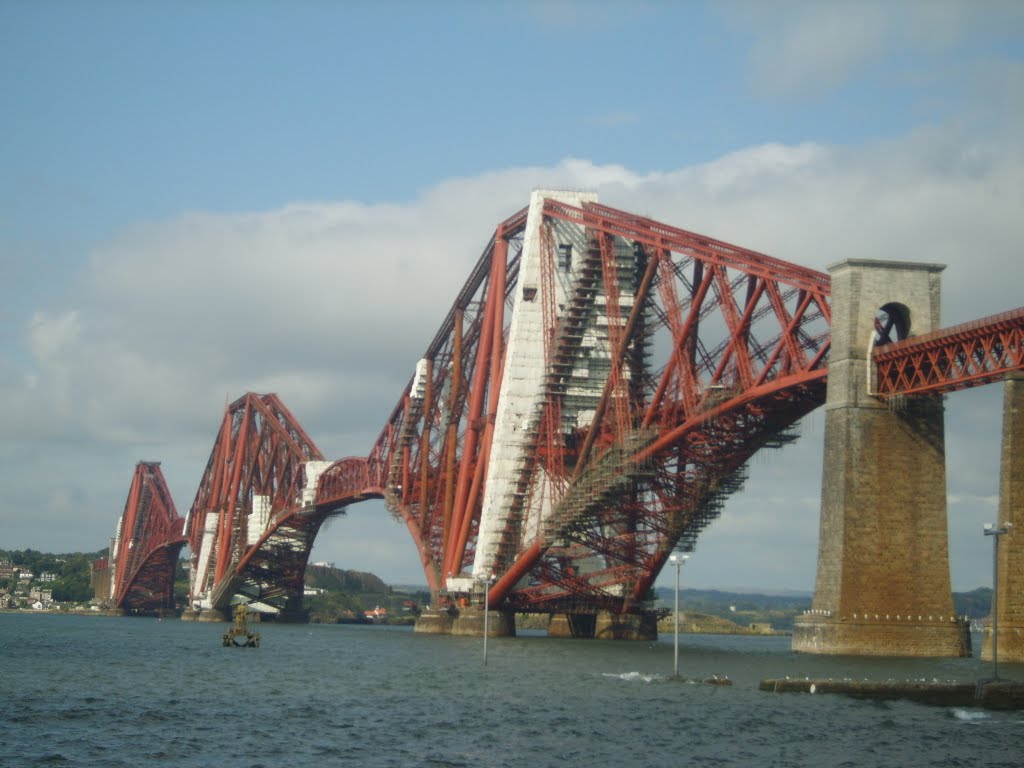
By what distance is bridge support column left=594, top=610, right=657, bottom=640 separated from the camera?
105m

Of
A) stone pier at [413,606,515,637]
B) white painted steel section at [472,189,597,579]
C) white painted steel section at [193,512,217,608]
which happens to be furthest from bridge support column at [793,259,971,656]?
white painted steel section at [193,512,217,608]

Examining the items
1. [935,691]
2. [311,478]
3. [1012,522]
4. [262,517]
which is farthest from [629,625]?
[262,517]

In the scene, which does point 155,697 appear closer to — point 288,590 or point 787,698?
point 787,698

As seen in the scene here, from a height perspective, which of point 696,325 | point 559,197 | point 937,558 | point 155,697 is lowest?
point 155,697

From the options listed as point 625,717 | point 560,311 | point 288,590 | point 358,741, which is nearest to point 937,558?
point 625,717

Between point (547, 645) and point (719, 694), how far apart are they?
131 feet

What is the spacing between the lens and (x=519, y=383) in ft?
337

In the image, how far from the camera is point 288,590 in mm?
181500

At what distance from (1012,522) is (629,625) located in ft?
163

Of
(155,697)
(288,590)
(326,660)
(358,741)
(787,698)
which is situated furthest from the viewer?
(288,590)

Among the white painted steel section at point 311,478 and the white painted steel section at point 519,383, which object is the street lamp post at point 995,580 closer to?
the white painted steel section at point 519,383

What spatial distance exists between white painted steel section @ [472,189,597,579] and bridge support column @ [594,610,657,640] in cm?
928

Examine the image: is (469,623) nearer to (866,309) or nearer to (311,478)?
(866,309)

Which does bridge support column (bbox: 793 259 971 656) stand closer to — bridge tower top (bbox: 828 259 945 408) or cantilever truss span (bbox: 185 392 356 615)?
bridge tower top (bbox: 828 259 945 408)
